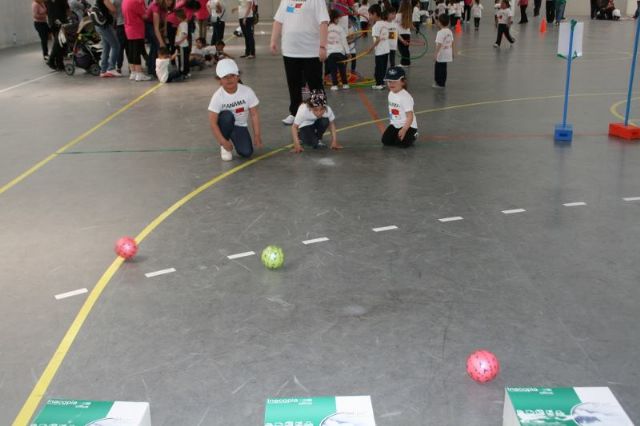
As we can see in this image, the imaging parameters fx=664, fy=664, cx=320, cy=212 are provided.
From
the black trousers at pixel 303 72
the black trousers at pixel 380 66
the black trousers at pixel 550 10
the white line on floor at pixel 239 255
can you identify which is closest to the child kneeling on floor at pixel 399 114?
the black trousers at pixel 303 72

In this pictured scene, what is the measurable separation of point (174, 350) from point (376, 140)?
5601 mm

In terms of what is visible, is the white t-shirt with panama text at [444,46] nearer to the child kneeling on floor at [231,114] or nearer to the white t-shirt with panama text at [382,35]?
the white t-shirt with panama text at [382,35]

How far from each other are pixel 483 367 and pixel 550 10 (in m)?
31.7

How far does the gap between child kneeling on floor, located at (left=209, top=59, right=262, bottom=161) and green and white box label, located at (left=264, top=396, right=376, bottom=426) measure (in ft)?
18.3

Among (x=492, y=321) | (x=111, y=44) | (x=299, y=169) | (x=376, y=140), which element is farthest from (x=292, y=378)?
(x=111, y=44)

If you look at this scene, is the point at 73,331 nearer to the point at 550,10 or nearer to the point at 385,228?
the point at 385,228

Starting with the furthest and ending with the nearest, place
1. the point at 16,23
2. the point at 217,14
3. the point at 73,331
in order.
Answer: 1. the point at 16,23
2. the point at 217,14
3. the point at 73,331

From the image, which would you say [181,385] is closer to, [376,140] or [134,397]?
[134,397]

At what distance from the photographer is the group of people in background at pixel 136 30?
14094mm

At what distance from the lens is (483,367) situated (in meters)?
3.44

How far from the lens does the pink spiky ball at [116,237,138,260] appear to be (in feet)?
16.7

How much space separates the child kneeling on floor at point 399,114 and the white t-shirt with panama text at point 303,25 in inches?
47.3

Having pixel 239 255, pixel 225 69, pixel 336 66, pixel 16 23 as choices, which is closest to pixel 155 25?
pixel 336 66

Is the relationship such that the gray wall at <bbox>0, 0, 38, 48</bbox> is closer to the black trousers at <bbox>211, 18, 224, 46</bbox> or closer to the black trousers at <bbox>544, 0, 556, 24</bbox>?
the black trousers at <bbox>211, 18, 224, 46</bbox>
